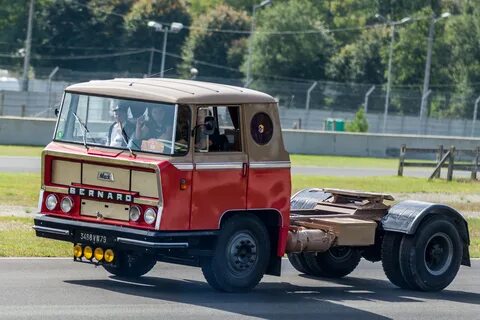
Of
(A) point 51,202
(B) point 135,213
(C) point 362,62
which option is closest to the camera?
(B) point 135,213

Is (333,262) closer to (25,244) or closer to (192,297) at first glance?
(192,297)

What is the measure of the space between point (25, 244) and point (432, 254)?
5.87 m

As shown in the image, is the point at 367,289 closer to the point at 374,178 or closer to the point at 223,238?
the point at 223,238

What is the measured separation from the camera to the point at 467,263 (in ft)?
52.4

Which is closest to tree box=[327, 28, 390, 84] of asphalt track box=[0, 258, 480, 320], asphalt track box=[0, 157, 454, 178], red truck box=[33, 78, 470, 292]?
asphalt track box=[0, 157, 454, 178]

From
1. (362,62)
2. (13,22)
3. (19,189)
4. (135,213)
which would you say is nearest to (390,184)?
(19,189)

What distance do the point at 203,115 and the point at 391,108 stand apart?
184 ft

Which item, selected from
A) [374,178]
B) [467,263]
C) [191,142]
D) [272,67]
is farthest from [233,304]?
[272,67]

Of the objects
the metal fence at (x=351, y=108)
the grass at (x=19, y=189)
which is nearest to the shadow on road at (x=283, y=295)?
the grass at (x=19, y=189)

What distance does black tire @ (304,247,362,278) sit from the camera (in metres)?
16.2

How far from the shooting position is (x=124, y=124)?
543 inches

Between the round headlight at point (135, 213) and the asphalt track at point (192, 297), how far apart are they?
0.83 metres

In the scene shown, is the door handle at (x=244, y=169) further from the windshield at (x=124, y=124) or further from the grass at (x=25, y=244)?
the grass at (x=25, y=244)

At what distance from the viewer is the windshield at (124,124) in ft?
44.3
